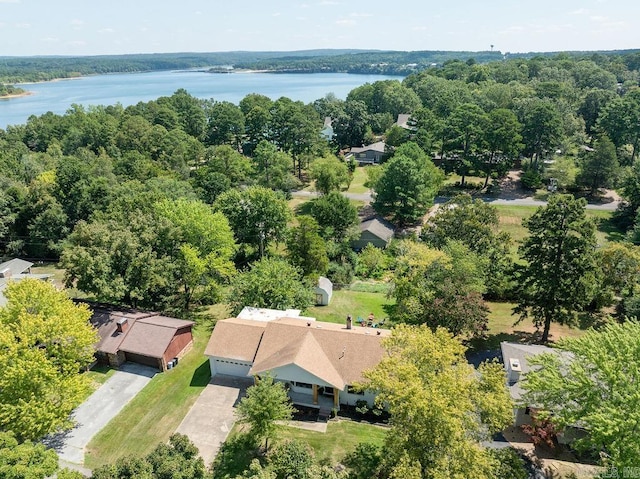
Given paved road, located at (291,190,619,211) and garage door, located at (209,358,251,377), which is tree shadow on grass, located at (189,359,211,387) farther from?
paved road, located at (291,190,619,211)

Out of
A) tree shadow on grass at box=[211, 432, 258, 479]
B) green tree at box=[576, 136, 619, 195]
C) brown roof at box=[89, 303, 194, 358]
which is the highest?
green tree at box=[576, 136, 619, 195]

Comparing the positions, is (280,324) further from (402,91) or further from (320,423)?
(402,91)

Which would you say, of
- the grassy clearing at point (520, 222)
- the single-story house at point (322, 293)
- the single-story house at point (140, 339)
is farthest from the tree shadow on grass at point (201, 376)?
the grassy clearing at point (520, 222)

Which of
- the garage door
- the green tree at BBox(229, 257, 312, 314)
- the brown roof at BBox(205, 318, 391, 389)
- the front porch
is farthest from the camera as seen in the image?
the green tree at BBox(229, 257, 312, 314)

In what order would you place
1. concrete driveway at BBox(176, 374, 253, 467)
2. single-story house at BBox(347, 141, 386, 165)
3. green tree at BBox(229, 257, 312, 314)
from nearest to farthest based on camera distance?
concrete driveway at BBox(176, 374, 253, 467) < green tree at BBox(229, 257, 312, 314) < single-story house at BBox(347, 141, 386, 165)

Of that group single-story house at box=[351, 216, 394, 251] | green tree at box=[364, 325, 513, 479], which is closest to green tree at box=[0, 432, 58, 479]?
green tree at box=[364, 325, 513, 479]

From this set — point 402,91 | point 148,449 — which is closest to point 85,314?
point 148,449
